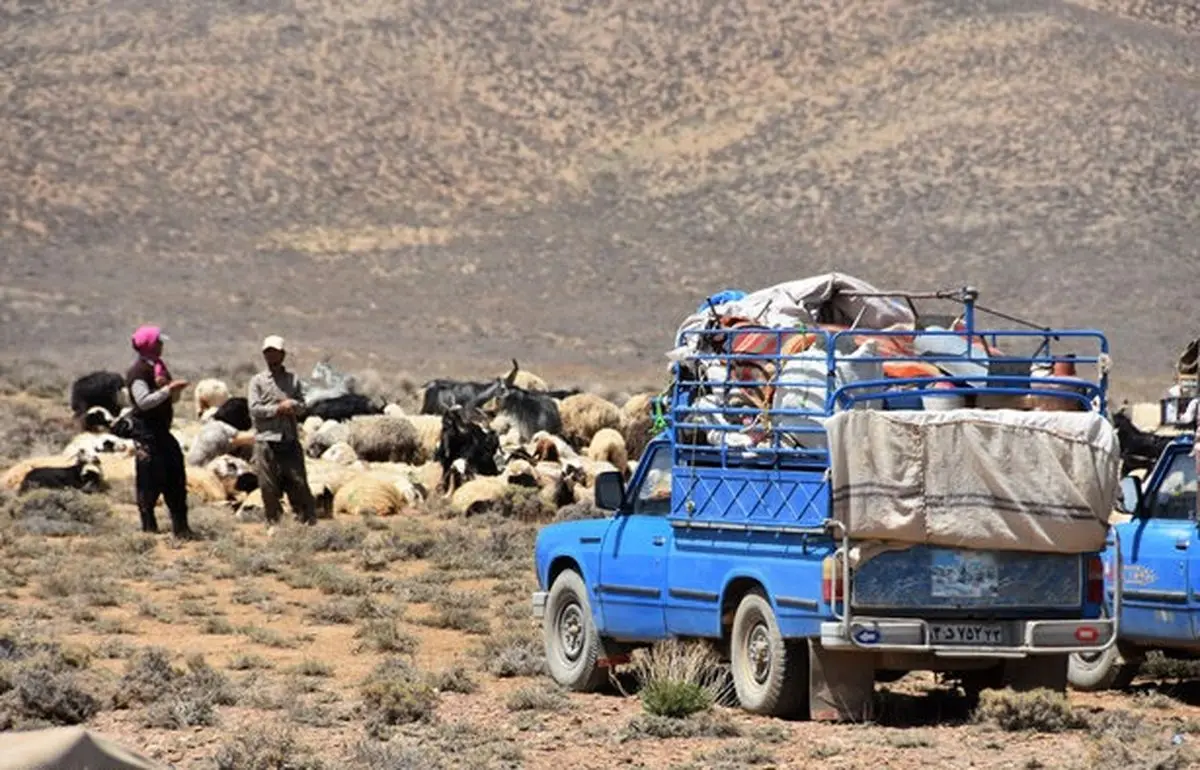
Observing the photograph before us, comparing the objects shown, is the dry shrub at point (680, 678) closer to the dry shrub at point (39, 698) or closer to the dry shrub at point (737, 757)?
the dry shrub at point (737, 757)

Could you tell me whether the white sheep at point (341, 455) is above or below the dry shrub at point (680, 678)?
above

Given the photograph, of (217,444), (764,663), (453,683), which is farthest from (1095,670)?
(217,444)

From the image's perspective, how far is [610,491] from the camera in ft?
42.9

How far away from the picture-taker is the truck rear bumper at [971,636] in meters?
11.2

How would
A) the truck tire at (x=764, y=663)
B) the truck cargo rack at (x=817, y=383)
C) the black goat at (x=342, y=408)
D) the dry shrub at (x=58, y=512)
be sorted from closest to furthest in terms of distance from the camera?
the truck tire at (x=764, y=663), the truck cargo rack at (x=817, y=383), the dry shrub at (x=58, y=512), the black goat at (x=342, y=408)

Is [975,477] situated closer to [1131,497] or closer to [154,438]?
[1131,497]

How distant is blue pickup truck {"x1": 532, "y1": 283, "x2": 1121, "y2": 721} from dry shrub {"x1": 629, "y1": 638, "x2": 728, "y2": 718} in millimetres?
103

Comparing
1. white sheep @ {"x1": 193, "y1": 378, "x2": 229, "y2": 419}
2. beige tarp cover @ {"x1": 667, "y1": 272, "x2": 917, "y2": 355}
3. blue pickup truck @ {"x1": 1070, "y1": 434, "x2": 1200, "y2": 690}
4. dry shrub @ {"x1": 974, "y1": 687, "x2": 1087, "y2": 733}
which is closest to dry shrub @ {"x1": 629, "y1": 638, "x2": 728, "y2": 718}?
dry shrub @ {"x1": 974, "y1": 687, "x2": 1087, "y2": 733}

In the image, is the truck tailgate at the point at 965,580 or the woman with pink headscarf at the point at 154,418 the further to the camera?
the woman with pink headscarf at the point at 154,418

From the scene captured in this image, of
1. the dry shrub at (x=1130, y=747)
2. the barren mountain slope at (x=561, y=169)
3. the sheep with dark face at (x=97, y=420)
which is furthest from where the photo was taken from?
the barren mountain slope at (x=561, y=169)

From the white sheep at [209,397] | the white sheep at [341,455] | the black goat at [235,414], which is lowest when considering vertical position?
the white sheep at [341,455]

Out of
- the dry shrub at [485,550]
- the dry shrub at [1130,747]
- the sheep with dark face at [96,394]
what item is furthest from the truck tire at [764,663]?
the sheep with dark face at [96,394]

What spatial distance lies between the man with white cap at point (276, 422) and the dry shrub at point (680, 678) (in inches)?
359

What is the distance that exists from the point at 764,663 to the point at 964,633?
3.51ft
